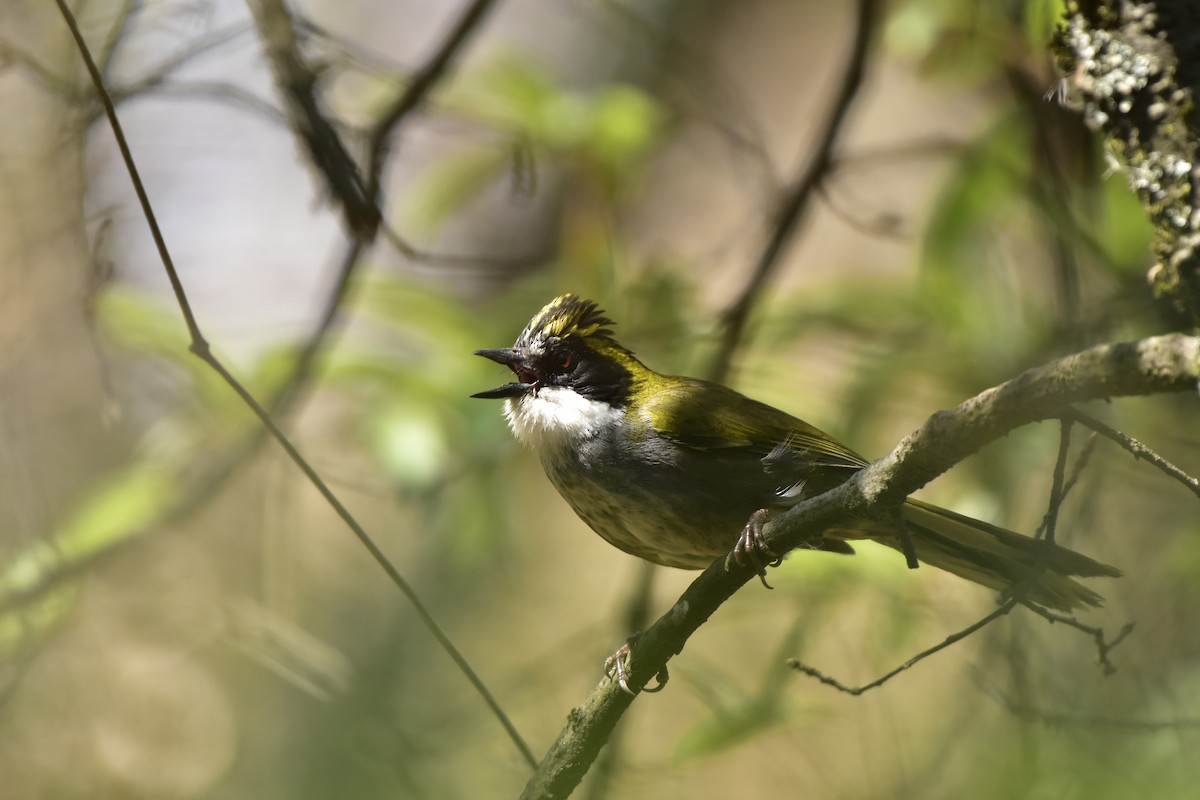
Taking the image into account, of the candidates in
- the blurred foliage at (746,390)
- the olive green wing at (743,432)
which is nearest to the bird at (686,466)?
the olive green wing at (743,432)

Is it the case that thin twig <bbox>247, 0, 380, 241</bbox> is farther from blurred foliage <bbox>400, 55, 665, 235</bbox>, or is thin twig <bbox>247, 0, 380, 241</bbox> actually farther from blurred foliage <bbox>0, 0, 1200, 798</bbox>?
blurred foliage <bbox>400, 55, 665, 235</bbox>

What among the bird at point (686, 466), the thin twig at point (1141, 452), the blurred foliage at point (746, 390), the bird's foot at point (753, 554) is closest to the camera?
the thin twig at point (1141, 452)

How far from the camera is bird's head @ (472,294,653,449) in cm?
388

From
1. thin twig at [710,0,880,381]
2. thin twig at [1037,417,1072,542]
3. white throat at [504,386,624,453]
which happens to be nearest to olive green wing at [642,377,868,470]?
white throat at [504,386,624,453]

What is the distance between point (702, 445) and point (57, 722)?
3619 millimetres

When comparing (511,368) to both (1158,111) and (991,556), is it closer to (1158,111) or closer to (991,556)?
(991,556)

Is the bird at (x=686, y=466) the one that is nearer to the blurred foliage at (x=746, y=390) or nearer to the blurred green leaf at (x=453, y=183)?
the blurred foliage at (x=746, y=390)

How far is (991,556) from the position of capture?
3.21 meters

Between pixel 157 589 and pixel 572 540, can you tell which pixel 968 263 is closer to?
pixel 572 540

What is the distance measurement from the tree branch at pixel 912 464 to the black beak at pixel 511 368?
1308mm

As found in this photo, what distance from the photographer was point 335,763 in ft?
13.4

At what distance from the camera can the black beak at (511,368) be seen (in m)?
3.92

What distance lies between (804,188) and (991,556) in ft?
6.59

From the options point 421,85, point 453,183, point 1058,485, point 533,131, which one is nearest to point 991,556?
point 1058,485
